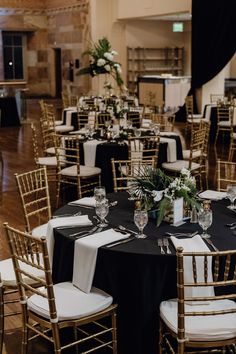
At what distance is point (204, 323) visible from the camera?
9.16 feet

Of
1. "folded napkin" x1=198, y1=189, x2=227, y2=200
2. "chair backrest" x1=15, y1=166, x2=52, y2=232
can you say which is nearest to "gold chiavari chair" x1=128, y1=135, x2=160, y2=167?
"chair backrest" x1=15, y1=166, x2=52, y2=232

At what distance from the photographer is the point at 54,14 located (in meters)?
21.8

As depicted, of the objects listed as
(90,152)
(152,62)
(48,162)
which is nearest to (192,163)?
(90,152)

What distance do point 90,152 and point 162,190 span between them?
11.1 feet

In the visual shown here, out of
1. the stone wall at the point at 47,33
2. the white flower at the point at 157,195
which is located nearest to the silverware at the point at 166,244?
the white flower at the point at 157,195

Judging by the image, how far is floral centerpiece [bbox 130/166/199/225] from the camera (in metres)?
3.48

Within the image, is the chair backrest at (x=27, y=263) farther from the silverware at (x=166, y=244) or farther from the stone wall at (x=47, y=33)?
the stone wall at (x=47, y=33)

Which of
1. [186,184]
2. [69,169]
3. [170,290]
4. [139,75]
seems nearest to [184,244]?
[170,290]

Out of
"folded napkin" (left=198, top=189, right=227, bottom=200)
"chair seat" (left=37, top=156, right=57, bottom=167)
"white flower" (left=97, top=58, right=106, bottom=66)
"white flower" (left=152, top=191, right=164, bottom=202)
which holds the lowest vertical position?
"chair seat" (left=37, top=156, right=57, bottom=167)

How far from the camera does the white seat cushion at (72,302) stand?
2.97 metres

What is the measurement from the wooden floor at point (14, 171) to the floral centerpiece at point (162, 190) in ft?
3.93

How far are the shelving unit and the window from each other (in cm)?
661

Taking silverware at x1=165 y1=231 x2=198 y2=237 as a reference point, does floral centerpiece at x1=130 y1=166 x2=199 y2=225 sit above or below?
above

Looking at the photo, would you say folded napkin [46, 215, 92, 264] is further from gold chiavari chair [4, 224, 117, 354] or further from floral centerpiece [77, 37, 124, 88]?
floral centerpiece [77, 37, 124, 88]
